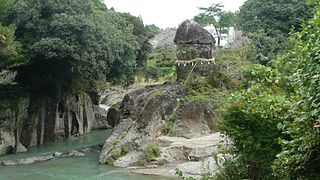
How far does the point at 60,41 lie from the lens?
74.9ft

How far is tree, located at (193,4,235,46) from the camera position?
52.7 metres

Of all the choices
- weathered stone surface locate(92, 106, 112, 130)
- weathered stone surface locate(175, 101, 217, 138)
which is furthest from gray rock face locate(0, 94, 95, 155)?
weathered stone surface locate(175, 101, 217, 138)

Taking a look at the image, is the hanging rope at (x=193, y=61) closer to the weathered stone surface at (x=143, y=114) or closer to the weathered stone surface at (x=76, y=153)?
the weathered stone surface at (x=143, y=114)

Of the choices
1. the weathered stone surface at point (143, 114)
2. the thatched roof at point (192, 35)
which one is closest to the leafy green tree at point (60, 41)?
the weathered stone surface at point (143, 114)

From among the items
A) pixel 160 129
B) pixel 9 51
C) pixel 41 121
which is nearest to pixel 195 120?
pixel 160 129

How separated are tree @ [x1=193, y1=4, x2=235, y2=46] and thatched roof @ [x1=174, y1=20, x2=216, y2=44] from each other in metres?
29.2

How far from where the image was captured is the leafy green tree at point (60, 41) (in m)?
23.1

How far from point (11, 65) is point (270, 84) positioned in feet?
53.4

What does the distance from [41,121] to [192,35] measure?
10.9 metres

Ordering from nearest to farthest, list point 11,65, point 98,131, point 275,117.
A: point 275,117, point 11,65, point 98,131

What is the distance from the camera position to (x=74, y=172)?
61.0ft

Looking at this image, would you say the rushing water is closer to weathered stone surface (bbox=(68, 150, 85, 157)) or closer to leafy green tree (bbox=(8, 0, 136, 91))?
weathered stone surface (bbox=(68, 150, 85, 157))

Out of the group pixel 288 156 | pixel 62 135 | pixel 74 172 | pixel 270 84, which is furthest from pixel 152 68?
pixel 288 156

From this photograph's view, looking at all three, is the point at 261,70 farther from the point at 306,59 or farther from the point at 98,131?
the point at 98,131
